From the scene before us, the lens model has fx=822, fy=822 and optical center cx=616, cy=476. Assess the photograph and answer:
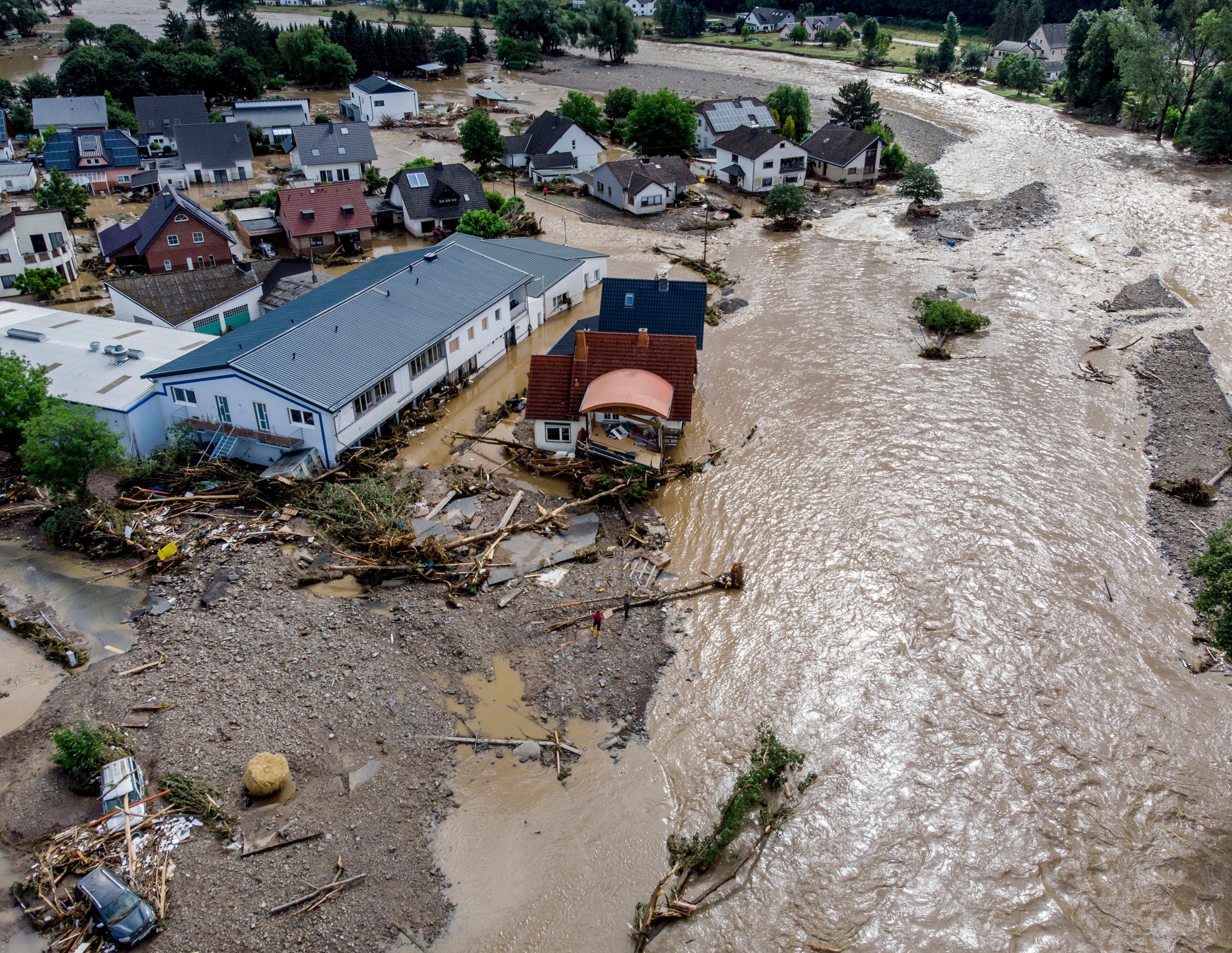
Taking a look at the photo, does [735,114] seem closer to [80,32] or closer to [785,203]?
[785,203]

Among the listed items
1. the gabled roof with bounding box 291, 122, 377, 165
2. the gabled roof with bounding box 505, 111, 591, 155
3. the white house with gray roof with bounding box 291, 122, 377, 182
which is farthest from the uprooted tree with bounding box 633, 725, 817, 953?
the gabled roof with bounding box 291, 122, 377, 165

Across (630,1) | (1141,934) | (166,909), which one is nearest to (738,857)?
(1141,934)

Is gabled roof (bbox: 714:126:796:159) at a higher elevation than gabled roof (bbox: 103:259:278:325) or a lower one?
higher

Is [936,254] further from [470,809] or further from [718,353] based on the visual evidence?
[470,809]

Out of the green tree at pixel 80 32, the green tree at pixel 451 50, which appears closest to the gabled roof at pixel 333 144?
the green tree at pixel 451 50

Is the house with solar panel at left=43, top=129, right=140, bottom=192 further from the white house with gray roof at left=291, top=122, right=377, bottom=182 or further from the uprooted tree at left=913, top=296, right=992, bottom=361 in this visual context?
the uprooted tree at left=913, top=296, right=992, bottom=361

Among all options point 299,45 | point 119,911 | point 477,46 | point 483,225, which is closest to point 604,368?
point 119,911
